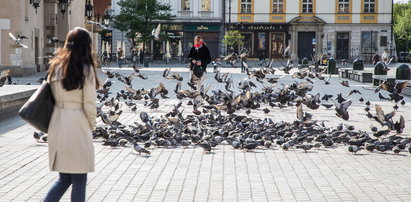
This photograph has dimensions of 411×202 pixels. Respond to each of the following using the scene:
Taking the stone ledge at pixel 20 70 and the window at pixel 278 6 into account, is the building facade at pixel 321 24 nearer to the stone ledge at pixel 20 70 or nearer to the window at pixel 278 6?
the window at pixel 278 6

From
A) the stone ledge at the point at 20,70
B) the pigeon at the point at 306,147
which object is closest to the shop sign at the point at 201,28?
the stone ledge at the point at 20,70

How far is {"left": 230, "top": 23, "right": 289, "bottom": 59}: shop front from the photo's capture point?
7431 cm

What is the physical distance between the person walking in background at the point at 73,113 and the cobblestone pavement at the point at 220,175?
178 cm

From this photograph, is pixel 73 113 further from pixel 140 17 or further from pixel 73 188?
pixel 140 17

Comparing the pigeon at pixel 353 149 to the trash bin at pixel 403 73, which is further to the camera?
the trash bin at pixel 403 73

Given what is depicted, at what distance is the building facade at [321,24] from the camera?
240ft

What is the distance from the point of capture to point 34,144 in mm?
11656

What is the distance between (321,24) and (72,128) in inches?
2716

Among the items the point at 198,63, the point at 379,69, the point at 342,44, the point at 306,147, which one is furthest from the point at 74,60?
the point at 342,44

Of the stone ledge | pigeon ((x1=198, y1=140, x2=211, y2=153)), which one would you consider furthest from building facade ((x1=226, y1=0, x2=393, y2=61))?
pigeon ((x1=198, y1=140, x2=211, y2=153))

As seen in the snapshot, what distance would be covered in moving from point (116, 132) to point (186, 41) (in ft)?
197

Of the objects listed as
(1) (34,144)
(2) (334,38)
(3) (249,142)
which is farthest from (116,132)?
(2) (334,38)

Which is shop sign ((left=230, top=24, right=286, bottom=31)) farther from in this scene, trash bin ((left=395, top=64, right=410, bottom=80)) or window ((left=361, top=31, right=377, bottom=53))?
trash bin ((left=395, top=64, right=410, bottom=80))

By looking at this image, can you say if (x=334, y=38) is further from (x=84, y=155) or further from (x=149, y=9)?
(x=84, y=155)
